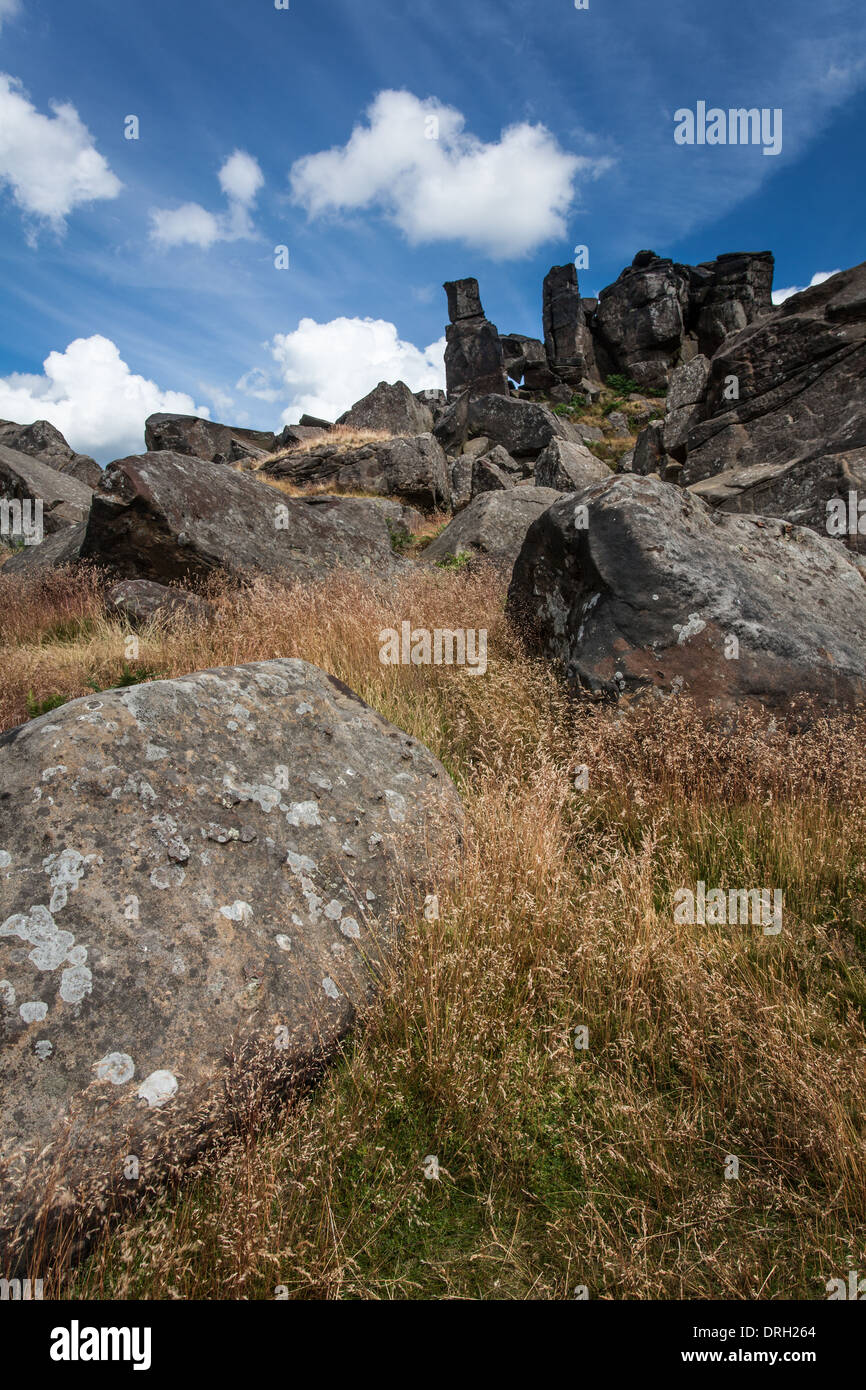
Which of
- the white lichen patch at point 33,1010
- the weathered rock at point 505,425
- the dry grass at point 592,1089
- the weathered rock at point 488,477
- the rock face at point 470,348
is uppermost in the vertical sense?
the rock face at point 470,348

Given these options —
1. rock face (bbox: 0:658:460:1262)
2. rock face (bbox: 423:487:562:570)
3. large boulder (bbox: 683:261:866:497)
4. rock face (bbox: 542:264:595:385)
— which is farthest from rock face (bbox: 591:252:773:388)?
rock face (bbox: 0:658:460:1262)

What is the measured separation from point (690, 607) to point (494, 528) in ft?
21.0

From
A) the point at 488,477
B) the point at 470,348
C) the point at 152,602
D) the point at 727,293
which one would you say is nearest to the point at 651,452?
the point at 488,477

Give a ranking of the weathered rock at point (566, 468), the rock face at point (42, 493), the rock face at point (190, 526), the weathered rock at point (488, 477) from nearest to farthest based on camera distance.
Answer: the rock face at point (190, 526) < the weathered rock at point (566, 468) < the rock face at point (42, 493) < the weathered rock at point (488, 477)

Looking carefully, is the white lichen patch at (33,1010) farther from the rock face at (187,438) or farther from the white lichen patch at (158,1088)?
→ the rock face at (187,438)

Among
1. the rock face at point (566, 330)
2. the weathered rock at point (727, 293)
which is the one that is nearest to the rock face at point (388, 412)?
the rock face at point (566, 330)

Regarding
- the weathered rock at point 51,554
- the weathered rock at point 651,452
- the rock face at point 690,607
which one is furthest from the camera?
the weathered rock at point 651,452

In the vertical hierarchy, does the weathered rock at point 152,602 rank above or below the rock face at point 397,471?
below

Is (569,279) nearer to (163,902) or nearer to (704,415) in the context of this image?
(704,415)

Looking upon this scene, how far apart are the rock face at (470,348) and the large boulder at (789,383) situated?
2536 cm

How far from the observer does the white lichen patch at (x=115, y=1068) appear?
199cm

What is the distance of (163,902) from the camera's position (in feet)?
7.71

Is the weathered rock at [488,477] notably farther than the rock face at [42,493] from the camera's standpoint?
Yes

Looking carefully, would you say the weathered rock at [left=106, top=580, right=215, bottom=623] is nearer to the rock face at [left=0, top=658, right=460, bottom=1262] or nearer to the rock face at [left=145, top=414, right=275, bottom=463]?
the rock face at [left=0, top=658, right=460, bottom=1262]
